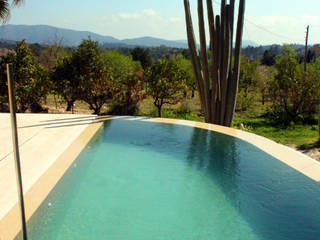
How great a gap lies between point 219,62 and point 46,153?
5.50 m

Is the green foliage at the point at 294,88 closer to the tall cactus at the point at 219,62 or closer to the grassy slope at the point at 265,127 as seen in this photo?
the grassy slope at the point at 265,127

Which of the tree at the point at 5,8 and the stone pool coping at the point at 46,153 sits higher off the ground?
the tree at the point at 5,8

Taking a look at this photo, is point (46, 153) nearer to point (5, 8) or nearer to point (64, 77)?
point (5, 8)

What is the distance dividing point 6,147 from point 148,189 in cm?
309

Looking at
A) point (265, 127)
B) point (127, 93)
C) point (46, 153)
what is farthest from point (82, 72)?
point (265, 127)

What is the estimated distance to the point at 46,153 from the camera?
5.41 m

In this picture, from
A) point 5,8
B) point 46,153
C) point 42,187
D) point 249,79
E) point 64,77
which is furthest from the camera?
point 249,79

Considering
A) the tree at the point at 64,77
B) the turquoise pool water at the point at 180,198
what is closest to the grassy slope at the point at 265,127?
the tree at the point at 64,77

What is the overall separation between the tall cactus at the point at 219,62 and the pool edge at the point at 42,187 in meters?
3.83

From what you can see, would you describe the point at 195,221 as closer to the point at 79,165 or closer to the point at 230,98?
the point at 79,165

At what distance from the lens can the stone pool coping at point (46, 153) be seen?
3521 millimetres

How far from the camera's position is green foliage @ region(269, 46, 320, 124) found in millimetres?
13133

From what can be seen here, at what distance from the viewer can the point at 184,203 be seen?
412 cm

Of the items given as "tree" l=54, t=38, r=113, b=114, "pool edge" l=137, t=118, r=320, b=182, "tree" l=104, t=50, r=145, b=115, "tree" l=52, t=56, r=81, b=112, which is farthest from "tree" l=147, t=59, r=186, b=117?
"pool edge" l=137, t=118, r=320, b=182
